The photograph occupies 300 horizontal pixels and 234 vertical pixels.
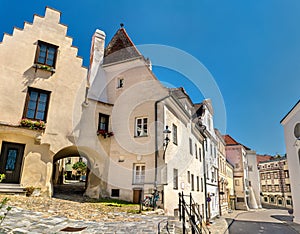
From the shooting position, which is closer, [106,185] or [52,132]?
[52,132]

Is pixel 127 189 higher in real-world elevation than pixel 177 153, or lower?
lower

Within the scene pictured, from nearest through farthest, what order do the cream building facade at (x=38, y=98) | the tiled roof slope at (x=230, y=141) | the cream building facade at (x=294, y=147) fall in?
the cream building facade at (x=38, y=98) → the cream building facade at (x=294, y=147) → the tiled roof slope at (x=230, y=141)

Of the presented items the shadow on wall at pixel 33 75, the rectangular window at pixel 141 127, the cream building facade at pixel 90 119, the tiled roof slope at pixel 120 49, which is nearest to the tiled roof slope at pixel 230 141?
the cream building facade at pixel 90 119

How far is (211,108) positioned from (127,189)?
1873cm

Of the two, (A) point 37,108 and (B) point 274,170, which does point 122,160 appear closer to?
(A) point 37,108

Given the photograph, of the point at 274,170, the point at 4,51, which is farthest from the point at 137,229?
the point at 274,170

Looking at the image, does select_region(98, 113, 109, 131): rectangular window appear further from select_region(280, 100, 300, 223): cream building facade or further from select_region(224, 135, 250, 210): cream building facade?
select_region(224, 135, 250, 210): cream building facade

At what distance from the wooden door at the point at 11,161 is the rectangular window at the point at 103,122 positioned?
4.74 meters

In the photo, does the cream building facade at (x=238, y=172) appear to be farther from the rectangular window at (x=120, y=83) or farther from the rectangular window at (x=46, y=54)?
the rectangular window at (x=46, y=54)

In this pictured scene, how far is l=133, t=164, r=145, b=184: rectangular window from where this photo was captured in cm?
1300

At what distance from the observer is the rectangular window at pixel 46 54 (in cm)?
1272

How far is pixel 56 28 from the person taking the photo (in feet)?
44.7

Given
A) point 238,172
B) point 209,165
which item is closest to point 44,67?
point 209,165

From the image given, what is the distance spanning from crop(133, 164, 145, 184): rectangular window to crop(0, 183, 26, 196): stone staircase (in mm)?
5722
